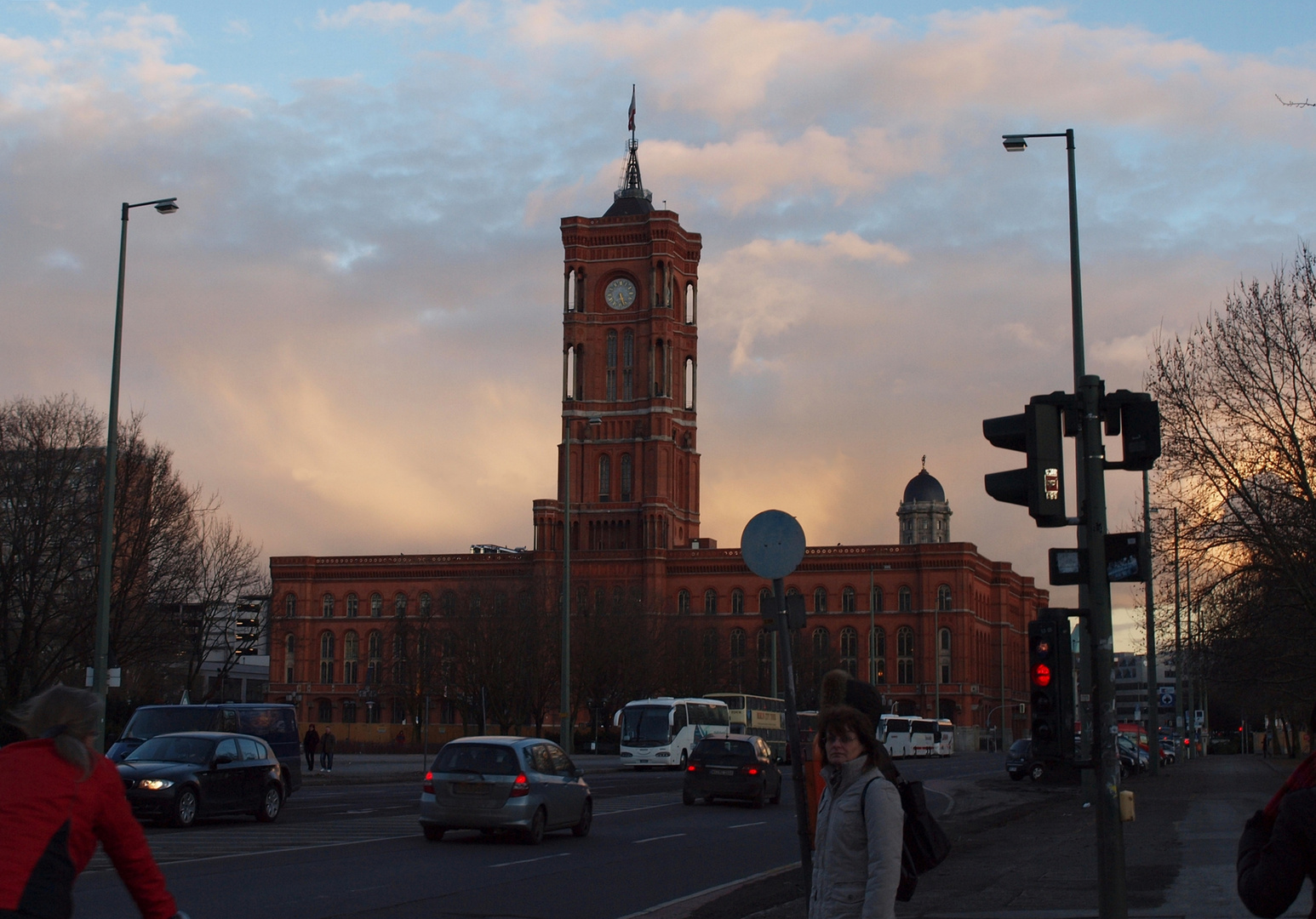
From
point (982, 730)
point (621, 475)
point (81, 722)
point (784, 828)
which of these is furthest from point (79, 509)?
point (982, 730)

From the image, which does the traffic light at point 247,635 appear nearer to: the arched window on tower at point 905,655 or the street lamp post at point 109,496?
the street lamp post at point 109,496

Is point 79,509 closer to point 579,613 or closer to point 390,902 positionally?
point 390,902

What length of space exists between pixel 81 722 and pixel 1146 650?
4359cm

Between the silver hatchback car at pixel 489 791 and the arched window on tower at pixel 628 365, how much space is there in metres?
97.5

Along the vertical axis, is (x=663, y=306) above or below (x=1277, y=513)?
above

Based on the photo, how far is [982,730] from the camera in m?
117

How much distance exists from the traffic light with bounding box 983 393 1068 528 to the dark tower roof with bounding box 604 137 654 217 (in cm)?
10908

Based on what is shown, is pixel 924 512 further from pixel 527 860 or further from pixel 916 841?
pixel 916 841

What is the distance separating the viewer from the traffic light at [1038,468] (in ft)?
33.8

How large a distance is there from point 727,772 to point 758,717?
3379cm

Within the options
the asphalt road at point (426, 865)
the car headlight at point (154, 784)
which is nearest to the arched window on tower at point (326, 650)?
the asphalt road at point (426, 865)

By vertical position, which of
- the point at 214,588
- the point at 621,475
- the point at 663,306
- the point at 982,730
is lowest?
the point at 982,730

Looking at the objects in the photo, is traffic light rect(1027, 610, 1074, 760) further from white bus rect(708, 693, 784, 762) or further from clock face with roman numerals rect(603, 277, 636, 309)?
clock face with roman numerals rect(603, 277, 636, 309)

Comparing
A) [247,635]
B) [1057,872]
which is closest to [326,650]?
[247,635]
